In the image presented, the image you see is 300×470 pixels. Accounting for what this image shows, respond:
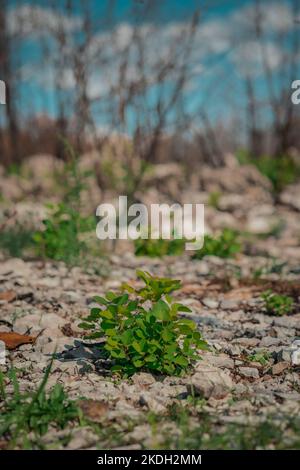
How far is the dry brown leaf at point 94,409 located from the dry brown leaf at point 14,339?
0.87m

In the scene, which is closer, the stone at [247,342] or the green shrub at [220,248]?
the stone at [247,342]

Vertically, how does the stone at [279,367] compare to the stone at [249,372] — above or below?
above

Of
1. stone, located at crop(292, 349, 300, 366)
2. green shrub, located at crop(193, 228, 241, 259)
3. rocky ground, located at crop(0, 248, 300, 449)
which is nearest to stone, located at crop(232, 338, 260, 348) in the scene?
rocky ground, located at crop(0, 248, 300, 449)

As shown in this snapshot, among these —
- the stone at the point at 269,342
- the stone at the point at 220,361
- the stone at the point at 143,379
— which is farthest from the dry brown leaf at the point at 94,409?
the stone at the point at 269,342

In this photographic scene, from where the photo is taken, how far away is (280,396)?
7.91 feet

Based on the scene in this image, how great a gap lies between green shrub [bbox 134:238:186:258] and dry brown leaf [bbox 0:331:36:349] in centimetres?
246

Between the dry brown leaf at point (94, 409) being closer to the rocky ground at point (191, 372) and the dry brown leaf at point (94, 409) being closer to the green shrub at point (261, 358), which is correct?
the rocky ground at point (191, 372)

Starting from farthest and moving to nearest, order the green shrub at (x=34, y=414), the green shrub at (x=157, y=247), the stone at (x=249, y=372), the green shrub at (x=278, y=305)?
1. the green shrub at (x=157, y=247)
2. the green shrub at (x=278, y=305)
3. the stone at (x=249, y=372)
4. the green shrub at (x=34, y=414)

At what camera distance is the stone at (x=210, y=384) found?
2400 millimetres

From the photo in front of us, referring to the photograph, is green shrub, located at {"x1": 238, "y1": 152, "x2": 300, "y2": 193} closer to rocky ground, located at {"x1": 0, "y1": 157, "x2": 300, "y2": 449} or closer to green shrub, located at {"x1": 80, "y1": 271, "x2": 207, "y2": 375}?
rocky ground, located at {"x1": 0, "y1": 157, "x2": 300, "y2": 449}

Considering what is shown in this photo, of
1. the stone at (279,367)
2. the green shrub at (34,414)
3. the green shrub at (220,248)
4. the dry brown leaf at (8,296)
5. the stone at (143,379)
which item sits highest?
the green shrub at (220,248)

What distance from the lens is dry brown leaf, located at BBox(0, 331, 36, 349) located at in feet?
9.95

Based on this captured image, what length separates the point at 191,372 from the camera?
103 inches
